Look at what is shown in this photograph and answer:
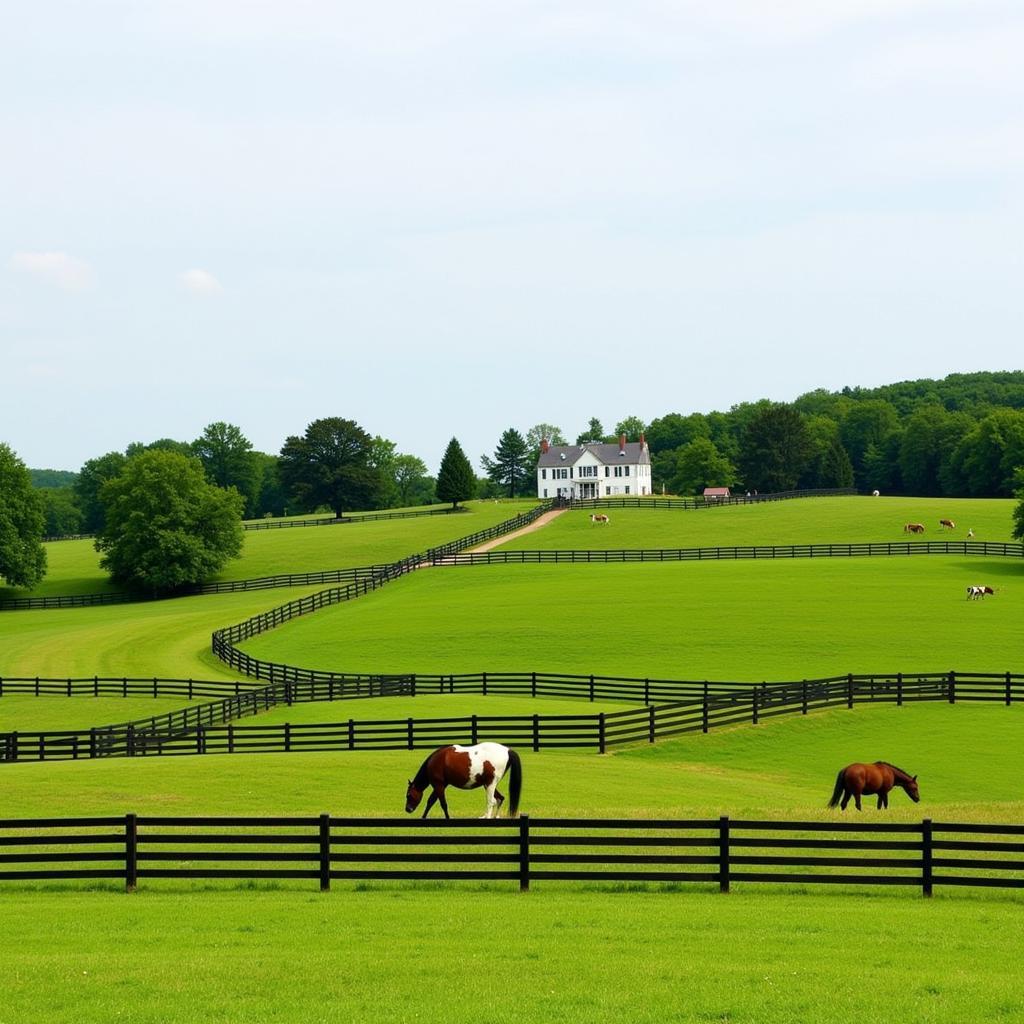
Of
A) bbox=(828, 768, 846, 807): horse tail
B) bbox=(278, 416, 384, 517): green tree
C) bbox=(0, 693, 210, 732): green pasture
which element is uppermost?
bbox=(278, 416, 384, 517): green tree

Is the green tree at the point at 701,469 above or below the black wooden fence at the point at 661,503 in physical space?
above

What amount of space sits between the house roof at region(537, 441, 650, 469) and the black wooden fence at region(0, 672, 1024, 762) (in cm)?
10036

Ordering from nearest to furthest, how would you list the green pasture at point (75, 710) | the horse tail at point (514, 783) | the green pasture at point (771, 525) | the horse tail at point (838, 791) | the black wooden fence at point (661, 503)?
the horse tail at point (514, 783)
the horse tail at point (838, 791)
the green pasture at point (75, 710)
the green pasture at point (771, 525)
the black wooden fence at point (661, 503)

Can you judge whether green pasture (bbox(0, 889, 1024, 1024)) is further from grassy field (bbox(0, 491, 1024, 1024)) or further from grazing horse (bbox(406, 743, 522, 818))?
grazing horse (bbox(406, 743, 522, 818))

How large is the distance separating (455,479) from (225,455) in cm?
4551

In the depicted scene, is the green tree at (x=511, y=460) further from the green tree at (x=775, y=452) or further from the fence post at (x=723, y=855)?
the fence post at (x=723, y=855)

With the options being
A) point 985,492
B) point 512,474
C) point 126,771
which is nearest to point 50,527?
point 512,474

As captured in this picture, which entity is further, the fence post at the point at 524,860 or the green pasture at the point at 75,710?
the green pasture at the point at 75,710

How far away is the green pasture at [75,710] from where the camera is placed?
3916 centimetres

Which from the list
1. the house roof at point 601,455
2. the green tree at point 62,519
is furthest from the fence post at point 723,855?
the green tree at point 62,519

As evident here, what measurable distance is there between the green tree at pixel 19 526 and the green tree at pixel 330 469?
138ft

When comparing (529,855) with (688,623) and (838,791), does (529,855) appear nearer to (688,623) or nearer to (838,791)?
(838,791)

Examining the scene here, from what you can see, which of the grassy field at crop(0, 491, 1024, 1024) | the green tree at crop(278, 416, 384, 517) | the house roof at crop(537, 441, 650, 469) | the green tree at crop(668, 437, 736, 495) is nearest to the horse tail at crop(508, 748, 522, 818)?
the grassy field at crop(0, 491, 1024, 1024)

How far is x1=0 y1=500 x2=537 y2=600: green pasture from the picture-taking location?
90125 millimetres
